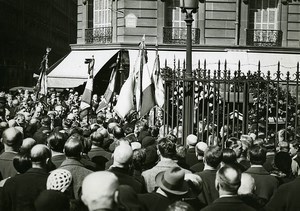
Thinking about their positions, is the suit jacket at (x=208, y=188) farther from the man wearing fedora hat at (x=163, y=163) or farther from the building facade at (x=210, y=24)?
the building facade at (x=210, y=24)

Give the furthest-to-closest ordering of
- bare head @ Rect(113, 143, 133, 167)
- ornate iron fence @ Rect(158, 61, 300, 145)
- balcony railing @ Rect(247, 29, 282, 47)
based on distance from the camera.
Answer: balcony railing @ Rect(247, 29, 282, 47)
ornate iron fence @ Rect(158, 61, 300, 145)
bare head @ Rect(113, 143, 133, 167)

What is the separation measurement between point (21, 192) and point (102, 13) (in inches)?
842

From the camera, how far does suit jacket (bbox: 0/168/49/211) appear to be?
6.09 metres

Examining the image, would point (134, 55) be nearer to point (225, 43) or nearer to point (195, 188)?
point (225, 43)

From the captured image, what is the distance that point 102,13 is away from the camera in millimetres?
26812

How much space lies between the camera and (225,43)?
979 inches

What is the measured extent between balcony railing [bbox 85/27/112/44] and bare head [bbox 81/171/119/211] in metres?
21.9

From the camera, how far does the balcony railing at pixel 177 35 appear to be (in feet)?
80.9

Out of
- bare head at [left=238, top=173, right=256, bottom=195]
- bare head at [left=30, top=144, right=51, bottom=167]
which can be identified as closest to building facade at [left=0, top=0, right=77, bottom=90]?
bare head at [left=30, top=144, right=51, bottom=167]

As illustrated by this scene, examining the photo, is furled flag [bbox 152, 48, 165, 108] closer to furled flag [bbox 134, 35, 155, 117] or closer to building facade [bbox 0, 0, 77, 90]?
furled flag [bbox 134, 35, 155, 117]

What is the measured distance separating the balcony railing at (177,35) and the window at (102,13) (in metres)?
3.11

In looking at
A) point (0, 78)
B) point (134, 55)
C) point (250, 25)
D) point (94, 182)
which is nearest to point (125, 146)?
point (94, 182)

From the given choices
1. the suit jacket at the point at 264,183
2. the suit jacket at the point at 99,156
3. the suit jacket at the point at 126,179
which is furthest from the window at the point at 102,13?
the suit jacket at the point at 126,179

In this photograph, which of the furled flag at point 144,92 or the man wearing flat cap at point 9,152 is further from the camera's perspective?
the furled flag at point 144,92
